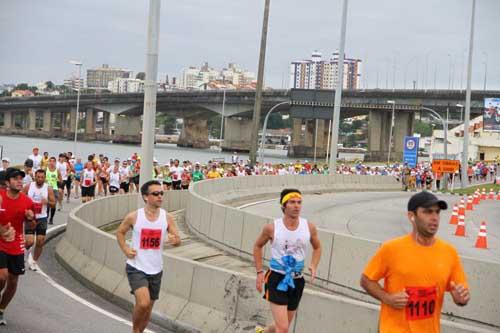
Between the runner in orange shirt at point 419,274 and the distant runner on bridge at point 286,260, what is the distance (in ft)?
7.42

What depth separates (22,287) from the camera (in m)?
12.1

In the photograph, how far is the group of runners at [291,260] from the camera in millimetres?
5367

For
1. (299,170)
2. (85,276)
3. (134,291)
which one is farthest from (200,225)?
(299,170)

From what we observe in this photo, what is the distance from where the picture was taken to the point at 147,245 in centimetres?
826

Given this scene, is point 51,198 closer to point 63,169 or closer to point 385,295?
point 385,295

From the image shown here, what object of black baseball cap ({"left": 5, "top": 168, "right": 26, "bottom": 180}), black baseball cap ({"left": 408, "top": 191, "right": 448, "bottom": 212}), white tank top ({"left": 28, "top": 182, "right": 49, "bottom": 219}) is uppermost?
black baseball cap ({"left": 408, "top": 191, "right": 448, "bottom": 212})

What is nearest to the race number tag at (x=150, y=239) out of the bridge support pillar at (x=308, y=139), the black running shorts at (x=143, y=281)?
the black running shorts at (x=143, y=281)

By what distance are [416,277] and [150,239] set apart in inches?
140

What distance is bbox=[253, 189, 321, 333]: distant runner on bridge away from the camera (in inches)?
302

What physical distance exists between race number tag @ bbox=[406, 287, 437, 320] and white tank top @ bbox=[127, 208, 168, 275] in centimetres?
347

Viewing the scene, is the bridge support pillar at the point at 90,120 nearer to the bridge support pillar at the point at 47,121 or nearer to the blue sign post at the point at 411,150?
the bridge support pillar at the point at 47,121

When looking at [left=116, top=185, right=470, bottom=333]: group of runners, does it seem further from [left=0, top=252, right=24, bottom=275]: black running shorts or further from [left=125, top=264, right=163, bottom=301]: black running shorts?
[left=0, top=252, right=24, bottom=275]: black running shorts

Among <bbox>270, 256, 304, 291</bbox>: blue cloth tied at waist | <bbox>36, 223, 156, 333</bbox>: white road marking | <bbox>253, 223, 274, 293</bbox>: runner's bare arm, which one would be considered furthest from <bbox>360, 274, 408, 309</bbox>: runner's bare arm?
<bbox>36, 223, 156, 333</bbox>: white road marking

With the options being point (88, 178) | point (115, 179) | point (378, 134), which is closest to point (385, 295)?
point (88, 178)
